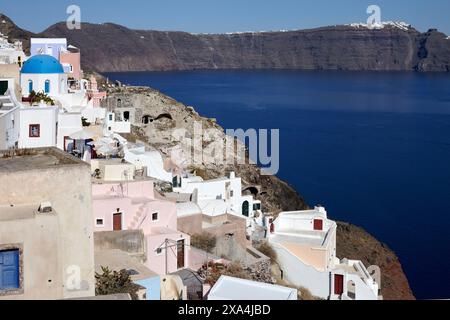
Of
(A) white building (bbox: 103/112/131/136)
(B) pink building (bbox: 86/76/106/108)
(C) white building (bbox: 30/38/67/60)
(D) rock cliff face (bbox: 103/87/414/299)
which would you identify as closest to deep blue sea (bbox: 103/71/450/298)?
(D) rock cliff face (bbox: 103/87/414/299)

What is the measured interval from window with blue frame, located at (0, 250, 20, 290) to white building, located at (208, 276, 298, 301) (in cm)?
311

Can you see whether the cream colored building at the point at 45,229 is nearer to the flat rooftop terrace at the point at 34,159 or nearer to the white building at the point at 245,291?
the flat rooftop terrace at the point at 34,159

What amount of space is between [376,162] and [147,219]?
1107 inches

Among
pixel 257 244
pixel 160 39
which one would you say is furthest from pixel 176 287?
pixel 160 39

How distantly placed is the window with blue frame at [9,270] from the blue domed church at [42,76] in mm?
11755

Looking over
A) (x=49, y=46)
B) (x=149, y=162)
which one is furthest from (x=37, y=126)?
(x=49, y=46)

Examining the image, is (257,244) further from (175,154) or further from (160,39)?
(160,39)

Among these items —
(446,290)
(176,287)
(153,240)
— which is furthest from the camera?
(446,290)

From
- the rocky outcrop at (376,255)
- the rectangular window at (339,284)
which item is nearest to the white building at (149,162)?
the rectangular window at (339,284)

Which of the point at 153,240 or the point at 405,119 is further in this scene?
the point at 405,119

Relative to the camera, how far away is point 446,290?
19.5 metres

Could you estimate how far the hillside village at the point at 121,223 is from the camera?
13.9 ft

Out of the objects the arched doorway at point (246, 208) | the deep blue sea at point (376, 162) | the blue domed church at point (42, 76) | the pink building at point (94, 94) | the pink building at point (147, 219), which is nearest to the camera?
the pink building at point (147, 219)

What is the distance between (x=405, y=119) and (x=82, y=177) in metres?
54.3
